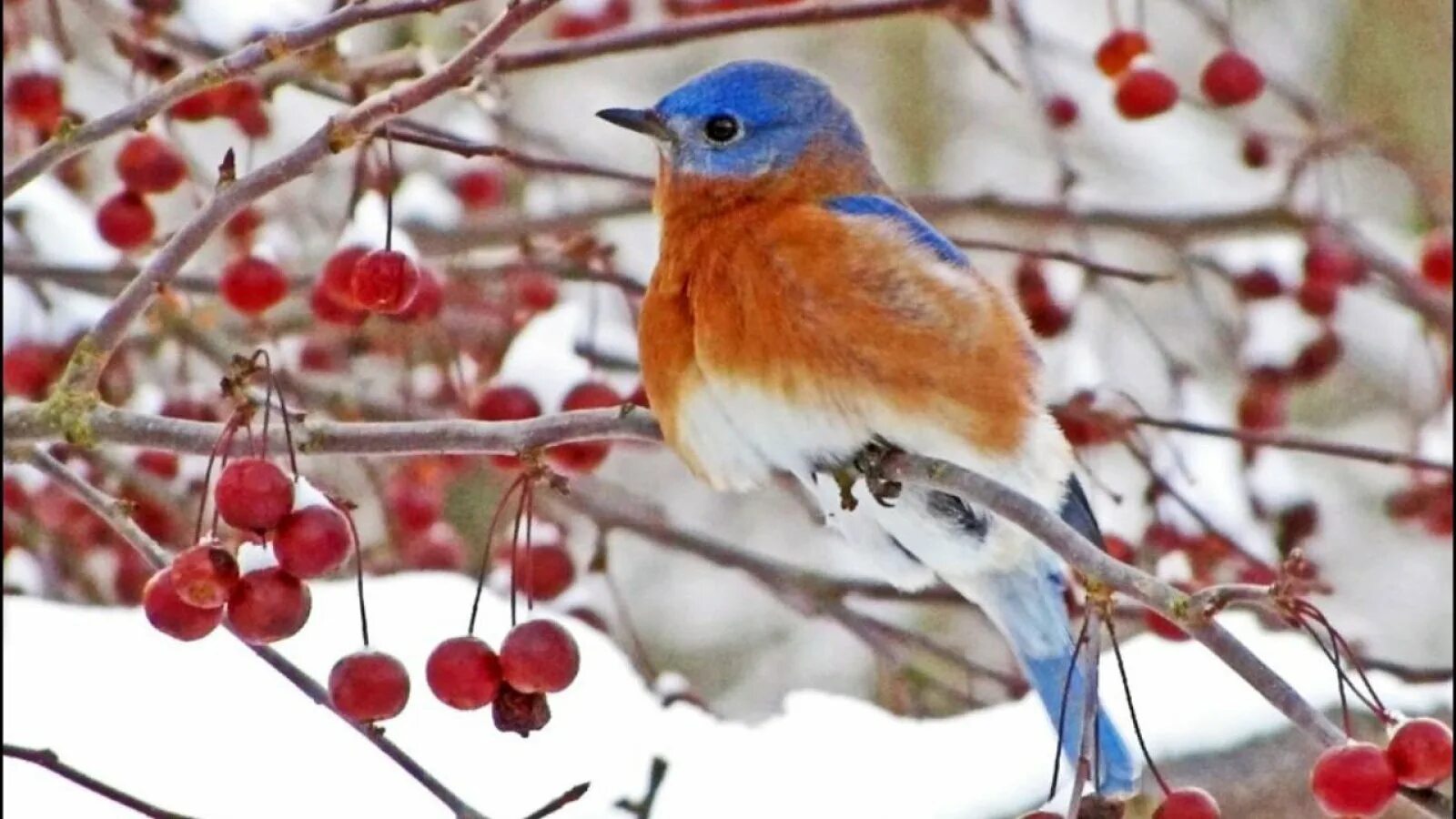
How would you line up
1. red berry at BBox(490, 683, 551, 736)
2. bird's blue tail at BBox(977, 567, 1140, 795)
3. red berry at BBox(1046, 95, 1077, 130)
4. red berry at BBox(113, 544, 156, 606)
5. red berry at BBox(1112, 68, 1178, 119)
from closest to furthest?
red berry at BBox(490, 683, 551, 736)
bird's blue tail at BBox(977, 567, 1140, 795)
red berry at BBox(1112, 68, 1178, 119)
red berry at BBox(113, 544, 156, 606)
red berry at BBox(1046, 95, 1077, 130)

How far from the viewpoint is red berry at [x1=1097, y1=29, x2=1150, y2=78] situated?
12.6ft

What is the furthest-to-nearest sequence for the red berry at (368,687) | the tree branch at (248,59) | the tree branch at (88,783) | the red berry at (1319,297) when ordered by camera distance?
the red berry at (1319,297)
the red berry at (368,687)
the tree branch at (248,59)
the tree branch at (88,783)

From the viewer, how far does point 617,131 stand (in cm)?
897

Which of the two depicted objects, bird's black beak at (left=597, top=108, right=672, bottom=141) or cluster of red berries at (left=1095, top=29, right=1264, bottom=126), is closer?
bird's black beak at (left=597, top=108, right=672, bottom=141)

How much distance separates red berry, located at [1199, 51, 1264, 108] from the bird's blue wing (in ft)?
3.31

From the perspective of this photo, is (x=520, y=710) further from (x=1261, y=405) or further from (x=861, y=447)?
(x=1261, y=405)

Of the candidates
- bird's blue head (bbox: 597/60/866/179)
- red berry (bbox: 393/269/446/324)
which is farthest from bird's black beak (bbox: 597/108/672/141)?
red berry (bbox: 393/269/446/324)

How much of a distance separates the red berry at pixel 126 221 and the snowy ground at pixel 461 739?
0.61 metres

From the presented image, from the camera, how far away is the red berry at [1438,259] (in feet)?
13.6

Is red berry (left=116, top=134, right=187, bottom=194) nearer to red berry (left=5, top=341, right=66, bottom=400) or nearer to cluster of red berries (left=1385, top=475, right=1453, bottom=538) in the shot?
red berry (left=5, top=341, right=66, bottom=400)

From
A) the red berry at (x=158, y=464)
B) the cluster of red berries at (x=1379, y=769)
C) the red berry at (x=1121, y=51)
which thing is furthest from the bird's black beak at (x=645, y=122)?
the cluster of red berries at (x=1379, y=769)

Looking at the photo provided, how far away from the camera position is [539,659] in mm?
2297

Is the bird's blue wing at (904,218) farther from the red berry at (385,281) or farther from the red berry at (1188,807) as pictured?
the red berry at (1188,807)

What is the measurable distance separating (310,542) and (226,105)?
136 cm
